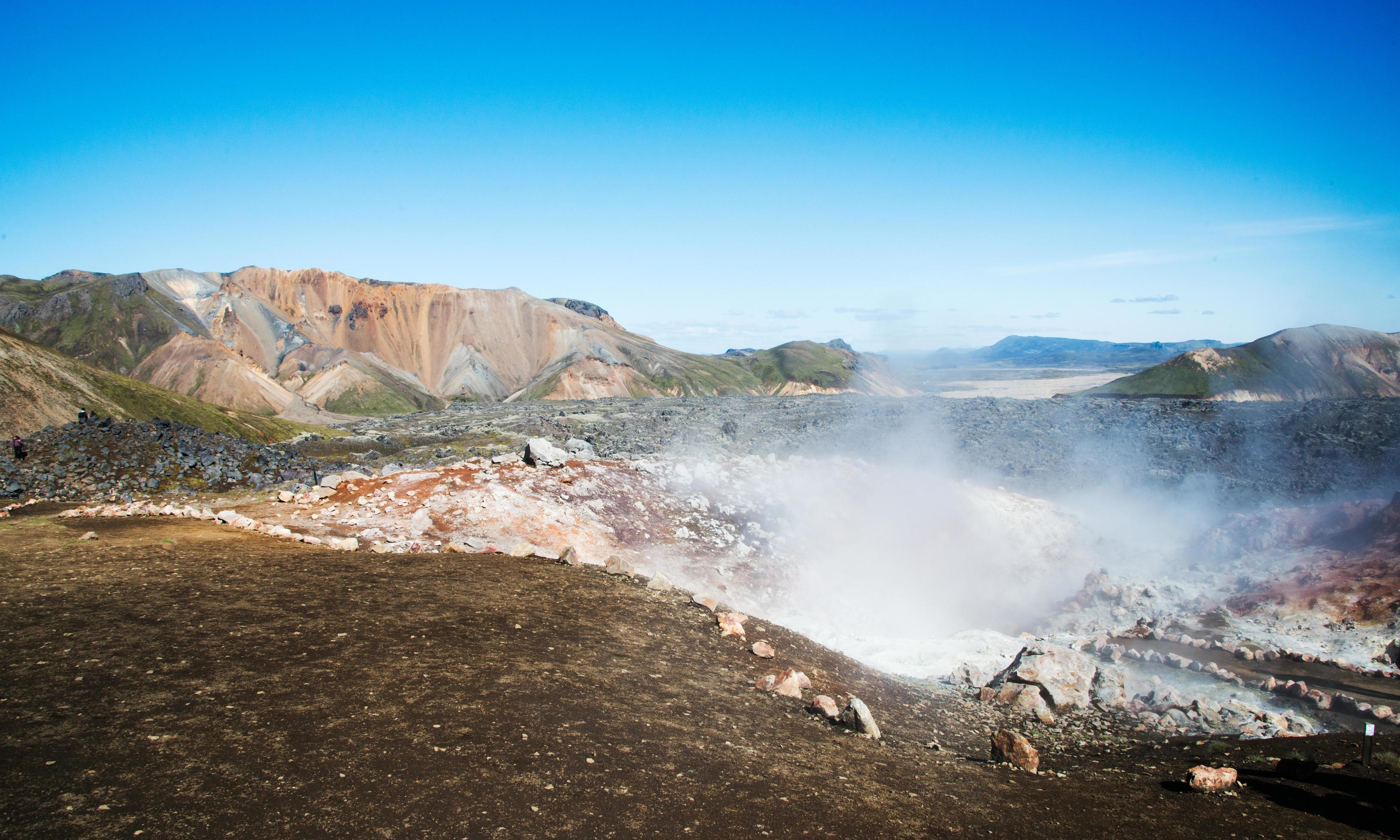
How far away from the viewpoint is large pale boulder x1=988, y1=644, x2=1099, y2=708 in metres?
11.3

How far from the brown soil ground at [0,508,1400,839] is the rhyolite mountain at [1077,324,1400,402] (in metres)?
77.2

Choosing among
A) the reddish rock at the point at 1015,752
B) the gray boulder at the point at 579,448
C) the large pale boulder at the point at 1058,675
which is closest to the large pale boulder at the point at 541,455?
the gray boulder at the point at 579,448

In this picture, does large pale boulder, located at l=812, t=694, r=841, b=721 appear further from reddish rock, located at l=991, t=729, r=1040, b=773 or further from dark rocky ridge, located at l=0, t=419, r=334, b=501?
dark rocky ridge, located at l=0, t=419, r=334, b=501

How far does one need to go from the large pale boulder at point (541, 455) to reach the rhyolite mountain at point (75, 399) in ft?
78.2

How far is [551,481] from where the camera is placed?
21344mm

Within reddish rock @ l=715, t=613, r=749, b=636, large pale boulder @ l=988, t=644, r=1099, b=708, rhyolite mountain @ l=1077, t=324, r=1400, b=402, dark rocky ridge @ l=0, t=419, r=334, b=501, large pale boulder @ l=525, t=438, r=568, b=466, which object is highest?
rhyolite mountain @ l=1077, t=324, r=1400, b=402

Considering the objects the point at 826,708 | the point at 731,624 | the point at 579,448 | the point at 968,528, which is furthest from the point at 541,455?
the point at 968,528

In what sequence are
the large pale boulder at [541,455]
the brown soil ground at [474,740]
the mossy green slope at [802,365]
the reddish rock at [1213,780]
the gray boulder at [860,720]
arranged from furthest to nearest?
the mossy green slope at [802,365]
the large pale boulder at [541,455]
the gray boulder at [860,720]
the reddish rock at [1213,780]
the brown soil ground at [474,740]

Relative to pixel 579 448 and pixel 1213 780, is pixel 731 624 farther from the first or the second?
pixel 579 448

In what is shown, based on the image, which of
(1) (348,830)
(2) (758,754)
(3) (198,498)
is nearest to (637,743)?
(2) (758,754)

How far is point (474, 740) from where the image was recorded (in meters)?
6.87

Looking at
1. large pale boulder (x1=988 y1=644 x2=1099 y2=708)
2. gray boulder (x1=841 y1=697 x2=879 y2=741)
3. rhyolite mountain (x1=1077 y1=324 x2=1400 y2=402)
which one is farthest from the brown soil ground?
rhyolite mountain (x1=1077 y1=324 x2=1400 y2=402)

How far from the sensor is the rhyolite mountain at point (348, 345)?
86062 mm

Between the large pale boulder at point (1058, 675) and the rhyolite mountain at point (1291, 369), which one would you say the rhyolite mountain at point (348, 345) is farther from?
the large pale boulder at point (1058, 675)
